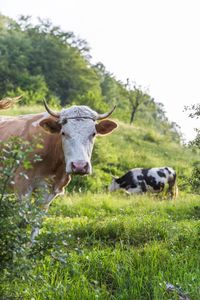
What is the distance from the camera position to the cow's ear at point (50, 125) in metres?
6.03

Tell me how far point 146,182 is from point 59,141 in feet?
39.3

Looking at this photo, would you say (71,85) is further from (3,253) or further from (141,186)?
(3,253)

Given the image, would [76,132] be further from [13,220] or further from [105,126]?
[13,220]

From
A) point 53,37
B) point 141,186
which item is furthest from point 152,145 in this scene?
point 53,37

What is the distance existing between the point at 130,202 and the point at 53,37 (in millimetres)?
62869

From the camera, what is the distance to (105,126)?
6.45 meters

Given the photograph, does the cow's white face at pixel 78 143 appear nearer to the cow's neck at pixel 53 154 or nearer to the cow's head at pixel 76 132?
the cow's head at pixel 76 132

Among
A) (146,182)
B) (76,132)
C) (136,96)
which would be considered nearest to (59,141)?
(76,132)

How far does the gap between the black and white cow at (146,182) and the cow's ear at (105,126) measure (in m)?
11.4

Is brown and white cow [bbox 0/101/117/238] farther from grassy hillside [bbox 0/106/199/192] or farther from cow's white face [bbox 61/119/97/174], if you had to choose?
grassy hillside [bbox 0/106/199/192]

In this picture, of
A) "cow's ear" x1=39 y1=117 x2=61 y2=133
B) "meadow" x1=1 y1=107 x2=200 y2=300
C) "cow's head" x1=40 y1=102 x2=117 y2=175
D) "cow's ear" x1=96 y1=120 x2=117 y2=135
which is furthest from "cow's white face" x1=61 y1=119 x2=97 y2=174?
"meadow" x1=1 y1=107 x2=200 y2=300

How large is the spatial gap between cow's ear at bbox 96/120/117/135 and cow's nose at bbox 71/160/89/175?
100 cm

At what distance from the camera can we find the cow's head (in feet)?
17.8

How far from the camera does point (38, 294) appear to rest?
3.92m
